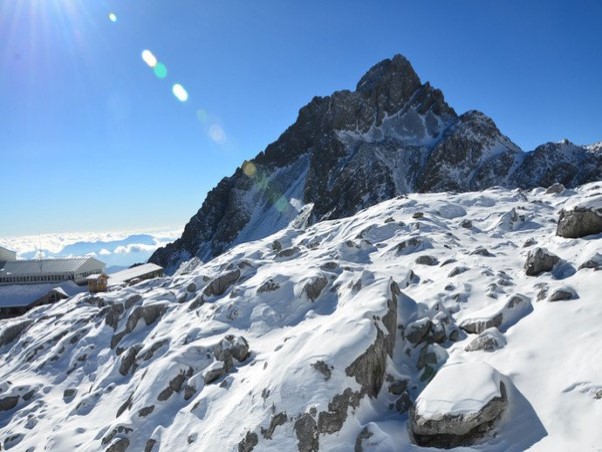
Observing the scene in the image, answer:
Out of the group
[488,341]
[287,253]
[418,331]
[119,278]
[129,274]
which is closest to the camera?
[488,341]

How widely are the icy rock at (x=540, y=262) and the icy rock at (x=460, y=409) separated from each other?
31.4 feet

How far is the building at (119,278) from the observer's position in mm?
53434

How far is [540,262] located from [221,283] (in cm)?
2128

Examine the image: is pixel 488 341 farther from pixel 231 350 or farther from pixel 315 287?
pixel 231 350

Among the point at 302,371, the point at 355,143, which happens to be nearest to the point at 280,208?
the point at 355,143

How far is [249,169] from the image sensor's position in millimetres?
156500

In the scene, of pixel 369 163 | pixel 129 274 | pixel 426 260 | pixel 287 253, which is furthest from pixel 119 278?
pixel 369 163

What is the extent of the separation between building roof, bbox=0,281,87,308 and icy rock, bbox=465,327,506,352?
216 ft

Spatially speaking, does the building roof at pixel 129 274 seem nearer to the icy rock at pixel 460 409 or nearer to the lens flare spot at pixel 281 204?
the lens flare spot at pixel 281 204

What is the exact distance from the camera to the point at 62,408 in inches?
948

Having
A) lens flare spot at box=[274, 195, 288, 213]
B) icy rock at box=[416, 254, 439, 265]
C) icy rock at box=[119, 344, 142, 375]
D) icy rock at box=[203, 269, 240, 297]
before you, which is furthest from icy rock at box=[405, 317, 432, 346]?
lens flare spot at box=[274, 195, 288, 213]

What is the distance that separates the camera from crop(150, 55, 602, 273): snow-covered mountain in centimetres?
10412

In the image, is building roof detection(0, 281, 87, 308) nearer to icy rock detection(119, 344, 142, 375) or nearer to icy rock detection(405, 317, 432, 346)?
icy rock detection(119, 344, 142, 375)

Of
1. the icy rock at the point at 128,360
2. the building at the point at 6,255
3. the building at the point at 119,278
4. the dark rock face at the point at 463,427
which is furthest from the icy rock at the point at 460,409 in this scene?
the building at the point at 6,255
